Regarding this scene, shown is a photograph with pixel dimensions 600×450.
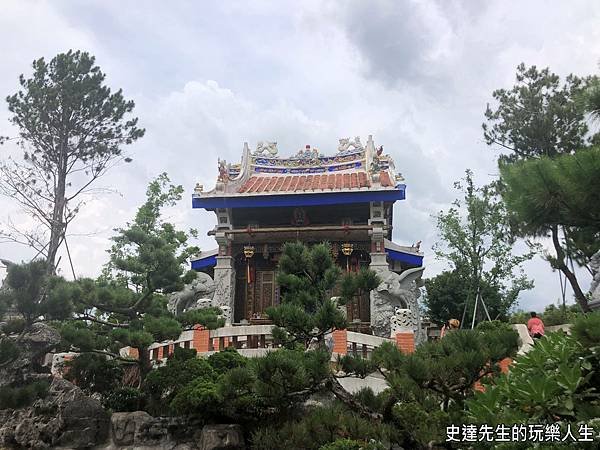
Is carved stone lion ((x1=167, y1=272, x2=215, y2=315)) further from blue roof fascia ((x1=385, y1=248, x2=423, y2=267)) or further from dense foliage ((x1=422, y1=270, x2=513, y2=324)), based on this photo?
dense foliage ((x1=422, y1=270, x2=513, y2=324))

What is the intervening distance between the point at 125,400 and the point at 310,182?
31.9 ft

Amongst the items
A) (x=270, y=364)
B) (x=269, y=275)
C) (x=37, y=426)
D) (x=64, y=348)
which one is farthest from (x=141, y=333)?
(x=269, y=275)

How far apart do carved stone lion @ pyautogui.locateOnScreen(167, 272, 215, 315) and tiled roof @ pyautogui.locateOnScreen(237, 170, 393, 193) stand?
311 centimetres

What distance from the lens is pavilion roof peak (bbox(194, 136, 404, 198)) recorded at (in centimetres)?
1538

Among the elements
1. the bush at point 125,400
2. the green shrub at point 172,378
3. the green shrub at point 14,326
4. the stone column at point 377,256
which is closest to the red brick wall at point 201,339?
the green shrub at point 172,378

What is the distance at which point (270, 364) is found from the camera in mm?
5207

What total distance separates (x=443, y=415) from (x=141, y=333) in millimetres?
4648

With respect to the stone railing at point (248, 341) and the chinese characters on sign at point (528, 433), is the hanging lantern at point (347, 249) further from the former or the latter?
the chinese characters on sign at point (528, 433)

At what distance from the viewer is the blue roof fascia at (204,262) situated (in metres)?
17.1

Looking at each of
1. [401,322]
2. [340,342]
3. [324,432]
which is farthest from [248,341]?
[324,432]

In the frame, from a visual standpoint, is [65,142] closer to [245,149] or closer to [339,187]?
[245,149]

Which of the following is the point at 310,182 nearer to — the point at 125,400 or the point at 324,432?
the point at 125,400

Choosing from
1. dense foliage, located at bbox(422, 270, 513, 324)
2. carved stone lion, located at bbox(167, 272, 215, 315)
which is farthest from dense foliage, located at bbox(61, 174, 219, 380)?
dense foliage, located at bbox(422, 270, 513, 324)

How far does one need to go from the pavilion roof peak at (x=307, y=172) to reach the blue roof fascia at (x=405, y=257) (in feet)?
7.75
